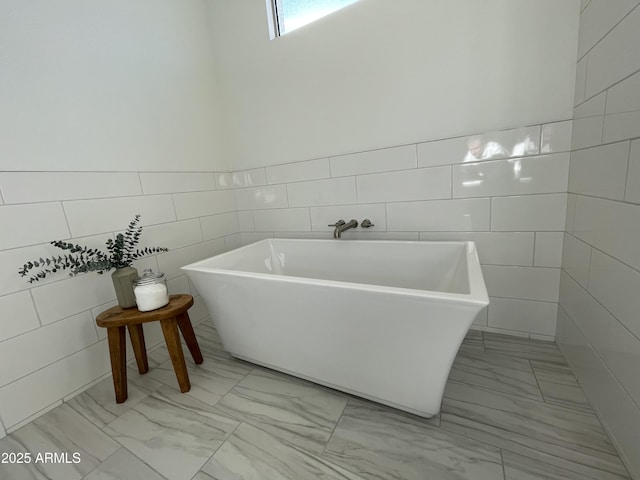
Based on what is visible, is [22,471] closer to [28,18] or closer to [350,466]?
[350,466]

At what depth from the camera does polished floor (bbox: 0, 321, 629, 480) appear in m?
0.88

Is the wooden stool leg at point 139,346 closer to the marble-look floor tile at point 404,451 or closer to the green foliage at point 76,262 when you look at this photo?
the green foliage at point 76,262

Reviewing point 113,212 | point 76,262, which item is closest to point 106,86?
point 113,212

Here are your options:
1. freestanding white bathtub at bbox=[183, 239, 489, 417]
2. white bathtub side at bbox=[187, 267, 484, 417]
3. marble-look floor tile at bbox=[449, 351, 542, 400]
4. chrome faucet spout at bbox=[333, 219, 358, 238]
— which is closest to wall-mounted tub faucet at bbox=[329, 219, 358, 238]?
chrome faucet spout at bbox=[333, 219, 358, 238]

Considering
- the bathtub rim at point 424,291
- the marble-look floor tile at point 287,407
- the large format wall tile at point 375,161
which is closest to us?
the bathtub rim at point 424,291

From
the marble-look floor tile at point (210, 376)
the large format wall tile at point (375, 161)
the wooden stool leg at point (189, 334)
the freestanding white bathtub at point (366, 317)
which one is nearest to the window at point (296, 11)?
the large format wall tile at point (375, 161)

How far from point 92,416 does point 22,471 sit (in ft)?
0.80

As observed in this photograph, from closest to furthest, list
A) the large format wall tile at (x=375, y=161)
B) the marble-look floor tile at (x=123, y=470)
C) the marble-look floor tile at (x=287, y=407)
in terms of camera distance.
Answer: the marble-look floor tile at (x=123, y=470) < the marble-look floor tile at (x=287, y=407) < the large format wall tile at (x=375, y=161)

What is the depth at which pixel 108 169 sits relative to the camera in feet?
4.78

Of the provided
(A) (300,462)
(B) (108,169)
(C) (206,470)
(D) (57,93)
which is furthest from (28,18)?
(A) (300,462)

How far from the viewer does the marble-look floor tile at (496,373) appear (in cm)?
116

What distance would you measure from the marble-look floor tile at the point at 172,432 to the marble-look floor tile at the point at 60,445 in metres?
0.06

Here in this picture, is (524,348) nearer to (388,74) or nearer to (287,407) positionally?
(287,407)

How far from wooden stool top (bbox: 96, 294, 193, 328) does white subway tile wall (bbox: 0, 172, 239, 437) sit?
10.0 inches
